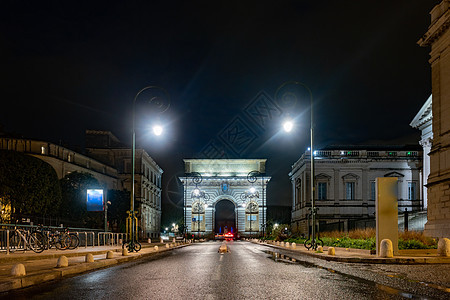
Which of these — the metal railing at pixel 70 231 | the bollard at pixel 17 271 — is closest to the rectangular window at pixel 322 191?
the metal railing at pixel 70 231

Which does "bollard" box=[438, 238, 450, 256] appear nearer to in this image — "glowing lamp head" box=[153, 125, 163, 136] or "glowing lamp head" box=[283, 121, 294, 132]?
"glowing lamp head" box=[283, 121, 294, 132]

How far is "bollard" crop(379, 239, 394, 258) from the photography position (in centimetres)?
1875

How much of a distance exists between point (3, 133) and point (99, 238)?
2471 cm

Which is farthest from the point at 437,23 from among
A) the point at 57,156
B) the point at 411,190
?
the point at 57,156

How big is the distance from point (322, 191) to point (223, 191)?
22.2 metres

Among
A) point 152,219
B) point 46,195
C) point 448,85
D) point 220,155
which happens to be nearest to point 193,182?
point 220,155

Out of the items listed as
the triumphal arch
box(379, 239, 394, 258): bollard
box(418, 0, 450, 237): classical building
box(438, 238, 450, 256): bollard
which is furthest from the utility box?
the triumphal arch

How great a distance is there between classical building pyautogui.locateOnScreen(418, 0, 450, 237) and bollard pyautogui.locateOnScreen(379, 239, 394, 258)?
12.3 metres

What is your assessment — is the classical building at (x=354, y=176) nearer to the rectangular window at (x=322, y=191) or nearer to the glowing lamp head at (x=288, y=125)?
the rectangular window at (x=322, y=191)

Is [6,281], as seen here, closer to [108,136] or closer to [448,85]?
[448,85]

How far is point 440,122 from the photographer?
3212cm

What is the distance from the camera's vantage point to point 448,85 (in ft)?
101

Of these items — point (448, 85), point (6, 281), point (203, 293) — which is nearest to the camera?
point (203, 293)

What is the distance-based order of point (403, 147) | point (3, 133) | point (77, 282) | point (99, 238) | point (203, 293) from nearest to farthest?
point (203, 293)
point (77, 282)
point (99, 238)
point (3, 133)
point (403, 147)
